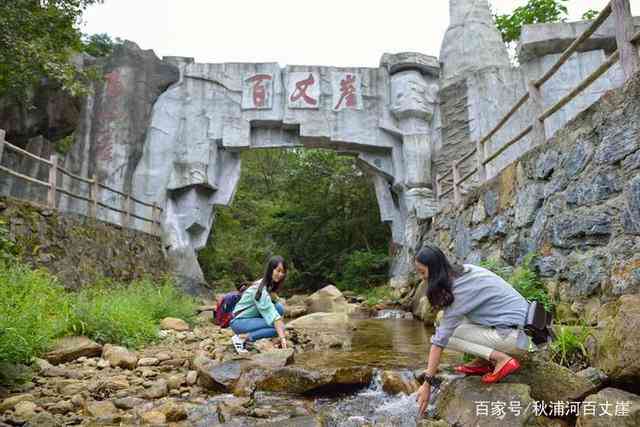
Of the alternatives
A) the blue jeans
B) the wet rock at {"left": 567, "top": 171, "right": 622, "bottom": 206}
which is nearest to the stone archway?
the wet rock at {"left": 567, "top": 171, "right": 622, "bottom": 206}

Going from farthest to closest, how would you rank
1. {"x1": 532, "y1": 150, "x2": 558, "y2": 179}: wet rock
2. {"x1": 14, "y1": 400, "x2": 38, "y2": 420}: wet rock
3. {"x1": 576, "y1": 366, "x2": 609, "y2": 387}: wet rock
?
{"x1": 532, "y1": 150, "x2": 558, "y2": 179}: wet rock
{"x1": 14, "y1": 400, "x2": 38, "y2": 420}: wet rock
{"x1": 576, "y1": 366, "x2": 609, "y2": 387}: wet rock

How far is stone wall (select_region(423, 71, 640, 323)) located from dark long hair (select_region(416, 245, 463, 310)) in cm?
194

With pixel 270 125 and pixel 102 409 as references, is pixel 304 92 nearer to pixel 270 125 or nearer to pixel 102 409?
pixel 270 125

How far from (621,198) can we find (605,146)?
1.64 feet

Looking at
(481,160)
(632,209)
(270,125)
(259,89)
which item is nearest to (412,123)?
(270,125)

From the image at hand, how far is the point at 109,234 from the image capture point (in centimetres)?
881

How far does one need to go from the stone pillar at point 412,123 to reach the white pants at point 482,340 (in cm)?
1031

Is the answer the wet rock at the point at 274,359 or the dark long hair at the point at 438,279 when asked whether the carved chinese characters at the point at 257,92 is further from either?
the dark long hair at the point at 438,279

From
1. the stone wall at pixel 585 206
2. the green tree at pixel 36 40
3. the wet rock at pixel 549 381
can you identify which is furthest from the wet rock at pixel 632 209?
the green tree at pixel 36 40

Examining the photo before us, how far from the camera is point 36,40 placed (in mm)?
7117

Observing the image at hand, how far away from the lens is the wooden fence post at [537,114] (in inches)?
211

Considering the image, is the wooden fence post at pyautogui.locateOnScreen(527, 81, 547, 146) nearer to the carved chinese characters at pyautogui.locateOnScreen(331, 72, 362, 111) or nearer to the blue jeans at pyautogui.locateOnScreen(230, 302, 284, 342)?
the blue jeans at pyautogui.locateOnScreen(230, 302, 284, 342)

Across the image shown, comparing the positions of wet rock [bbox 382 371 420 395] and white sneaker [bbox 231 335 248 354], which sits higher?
white sneaker [bbox 231 335 248 354]

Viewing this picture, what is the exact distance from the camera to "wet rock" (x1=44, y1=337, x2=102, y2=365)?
420 cm
